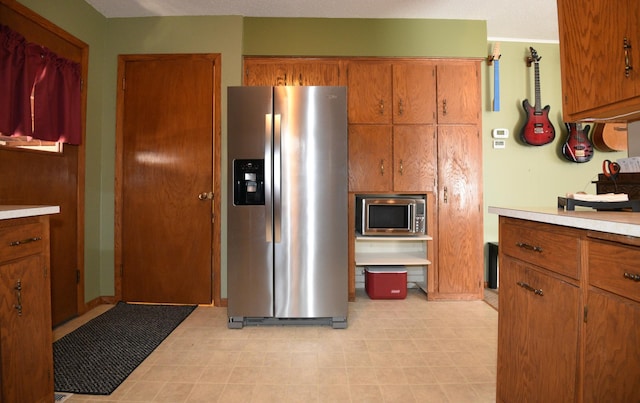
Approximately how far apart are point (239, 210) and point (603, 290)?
2130mm

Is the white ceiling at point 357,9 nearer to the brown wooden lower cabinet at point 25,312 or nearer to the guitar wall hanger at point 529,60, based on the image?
the guitar wall hanger at point 529,60

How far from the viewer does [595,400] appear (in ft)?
3.20

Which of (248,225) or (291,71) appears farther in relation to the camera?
(291,71)

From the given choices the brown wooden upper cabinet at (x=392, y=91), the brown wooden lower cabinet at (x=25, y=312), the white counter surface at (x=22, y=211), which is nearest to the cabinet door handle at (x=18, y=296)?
the brown wooden lower cabinet at (x=25, y=312)

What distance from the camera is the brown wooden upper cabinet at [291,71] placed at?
3.19 m

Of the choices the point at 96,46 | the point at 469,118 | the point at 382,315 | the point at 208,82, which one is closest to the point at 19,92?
the point at 96,46

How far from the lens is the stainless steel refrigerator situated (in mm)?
2506

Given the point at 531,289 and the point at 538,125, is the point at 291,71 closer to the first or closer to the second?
the point at 538,125

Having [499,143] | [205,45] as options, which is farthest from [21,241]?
[499,143]

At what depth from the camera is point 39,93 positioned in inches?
91.2

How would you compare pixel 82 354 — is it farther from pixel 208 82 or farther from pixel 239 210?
pixel 208 82

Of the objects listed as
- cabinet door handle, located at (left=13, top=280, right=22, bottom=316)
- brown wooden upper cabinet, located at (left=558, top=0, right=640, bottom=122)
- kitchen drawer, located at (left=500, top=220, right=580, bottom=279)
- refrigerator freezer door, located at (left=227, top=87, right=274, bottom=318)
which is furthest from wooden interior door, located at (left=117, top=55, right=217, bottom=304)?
brown wooden upper cabinet, located at (left=558, top=0, right=640, bottom=122)

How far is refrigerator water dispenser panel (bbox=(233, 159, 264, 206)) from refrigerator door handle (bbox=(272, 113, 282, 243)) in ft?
0.35

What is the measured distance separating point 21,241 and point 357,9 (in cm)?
298
